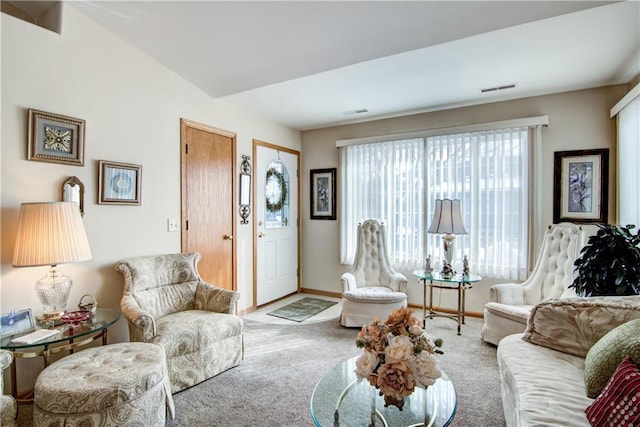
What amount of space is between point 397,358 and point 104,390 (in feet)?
4.63

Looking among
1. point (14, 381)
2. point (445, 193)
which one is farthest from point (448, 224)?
point (14, 381)

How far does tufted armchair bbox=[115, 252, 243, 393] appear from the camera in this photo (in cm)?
229

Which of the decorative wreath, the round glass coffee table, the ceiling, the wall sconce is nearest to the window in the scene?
the ceiling

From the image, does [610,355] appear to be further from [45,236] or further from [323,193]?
[323,193]

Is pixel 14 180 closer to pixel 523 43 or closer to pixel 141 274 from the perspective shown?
pixel 141 274

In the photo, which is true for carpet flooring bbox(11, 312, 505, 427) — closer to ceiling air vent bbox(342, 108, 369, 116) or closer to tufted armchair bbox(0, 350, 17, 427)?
tufted armchair bbox(0, 350, 17, 427)

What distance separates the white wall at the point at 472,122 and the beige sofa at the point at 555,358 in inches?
74.8

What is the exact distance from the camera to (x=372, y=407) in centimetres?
155

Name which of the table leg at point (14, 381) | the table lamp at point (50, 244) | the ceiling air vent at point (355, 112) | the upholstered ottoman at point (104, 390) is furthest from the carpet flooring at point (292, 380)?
the ceiling air vent at point (355, 112)

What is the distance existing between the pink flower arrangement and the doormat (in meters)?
2.48

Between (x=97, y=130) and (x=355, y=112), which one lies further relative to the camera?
(x=355, y=112)

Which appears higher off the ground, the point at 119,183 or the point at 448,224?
the point at 119,183

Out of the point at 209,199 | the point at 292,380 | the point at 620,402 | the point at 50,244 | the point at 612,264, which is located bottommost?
the point at 292,380

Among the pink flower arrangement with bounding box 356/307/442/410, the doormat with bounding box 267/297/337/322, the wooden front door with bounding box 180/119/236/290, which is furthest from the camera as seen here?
the doormat with bounding box 267/297/337/322
